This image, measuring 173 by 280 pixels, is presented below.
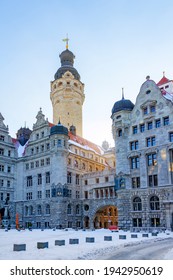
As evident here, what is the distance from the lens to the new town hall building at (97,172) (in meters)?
52.9

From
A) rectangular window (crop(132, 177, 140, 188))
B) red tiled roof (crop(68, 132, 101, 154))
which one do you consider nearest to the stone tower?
red tiled roof (crop(68, 132, 101, 154))

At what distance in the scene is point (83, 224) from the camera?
69.7m

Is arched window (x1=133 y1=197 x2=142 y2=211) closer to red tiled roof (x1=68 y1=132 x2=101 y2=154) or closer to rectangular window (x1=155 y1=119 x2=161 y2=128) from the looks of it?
rectangular window (x1=155 y1=119 x2=161 y2=128)

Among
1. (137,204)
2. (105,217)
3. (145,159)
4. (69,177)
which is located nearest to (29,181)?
(69,177)

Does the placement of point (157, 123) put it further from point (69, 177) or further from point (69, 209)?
point (69, 209)

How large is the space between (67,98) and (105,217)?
39948 mm

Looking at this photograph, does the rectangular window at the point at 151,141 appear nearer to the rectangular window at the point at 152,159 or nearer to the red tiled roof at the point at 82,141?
the rectangular window at the point at 152,159

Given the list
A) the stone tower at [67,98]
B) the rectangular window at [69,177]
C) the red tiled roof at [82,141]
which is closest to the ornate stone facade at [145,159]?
the rectangular window at [69,177]

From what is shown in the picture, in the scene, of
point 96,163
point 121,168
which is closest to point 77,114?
point 96,163

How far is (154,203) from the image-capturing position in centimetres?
5212

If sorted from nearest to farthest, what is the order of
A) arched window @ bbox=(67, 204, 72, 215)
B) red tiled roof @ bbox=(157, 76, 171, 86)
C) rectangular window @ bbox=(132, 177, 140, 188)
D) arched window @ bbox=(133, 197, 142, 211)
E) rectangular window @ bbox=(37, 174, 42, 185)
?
arched window @ bbox=(133, 197, 142, 211), rectangular window @ bbox=(132, 177, 140, 188), red tiled roof @ bbox=(157, 76, 171, 86), arched window @ bbox=(67, 204, 72, 215), rectangular window @ bbox=(37, 174, 42, 185)

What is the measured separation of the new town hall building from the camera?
52875 millimetres

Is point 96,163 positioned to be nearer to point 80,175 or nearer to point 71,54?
point 80,175

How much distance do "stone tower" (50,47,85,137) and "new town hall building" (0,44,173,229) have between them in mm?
11118
